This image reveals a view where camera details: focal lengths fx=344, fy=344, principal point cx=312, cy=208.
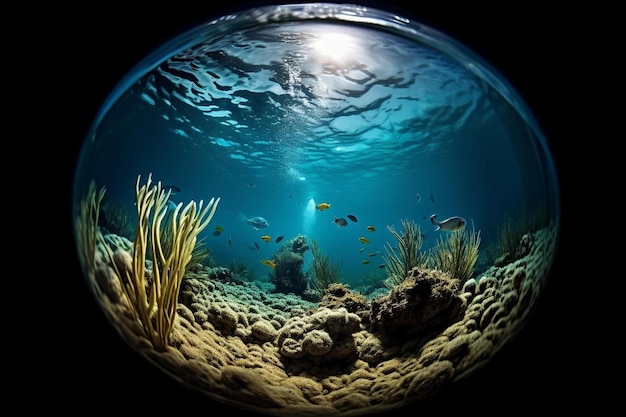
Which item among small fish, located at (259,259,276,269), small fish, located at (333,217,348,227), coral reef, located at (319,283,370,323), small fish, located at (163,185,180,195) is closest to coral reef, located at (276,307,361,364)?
coral reef, located at (319,283,370,323)

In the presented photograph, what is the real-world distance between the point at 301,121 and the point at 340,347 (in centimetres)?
366

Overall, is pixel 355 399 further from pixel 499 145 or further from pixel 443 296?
pixel 499 145

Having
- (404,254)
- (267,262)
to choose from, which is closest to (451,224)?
(404,254)

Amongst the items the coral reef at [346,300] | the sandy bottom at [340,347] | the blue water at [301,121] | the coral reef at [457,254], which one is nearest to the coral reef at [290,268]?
the blue water at [301,121]

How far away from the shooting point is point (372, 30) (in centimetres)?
A: 209

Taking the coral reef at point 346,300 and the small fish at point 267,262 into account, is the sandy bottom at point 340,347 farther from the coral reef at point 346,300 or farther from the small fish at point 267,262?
the small fish at point 267,262

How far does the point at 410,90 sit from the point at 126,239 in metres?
3.25

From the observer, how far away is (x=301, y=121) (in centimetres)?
549

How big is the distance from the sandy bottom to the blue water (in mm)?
730

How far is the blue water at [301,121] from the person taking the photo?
2.55 meters

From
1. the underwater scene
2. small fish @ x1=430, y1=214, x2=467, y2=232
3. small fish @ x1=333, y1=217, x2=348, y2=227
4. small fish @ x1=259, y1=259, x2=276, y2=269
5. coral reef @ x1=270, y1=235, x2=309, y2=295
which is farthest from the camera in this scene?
small fish @ x1=333, y1=217, x2=348, y2=227

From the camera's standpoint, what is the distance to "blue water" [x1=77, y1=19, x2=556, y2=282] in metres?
2.55

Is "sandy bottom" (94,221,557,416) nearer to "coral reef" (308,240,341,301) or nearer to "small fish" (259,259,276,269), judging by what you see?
"coral reef" (308,240,341,301)

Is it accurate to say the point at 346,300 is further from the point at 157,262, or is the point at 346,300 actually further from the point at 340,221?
the point at 340,221
